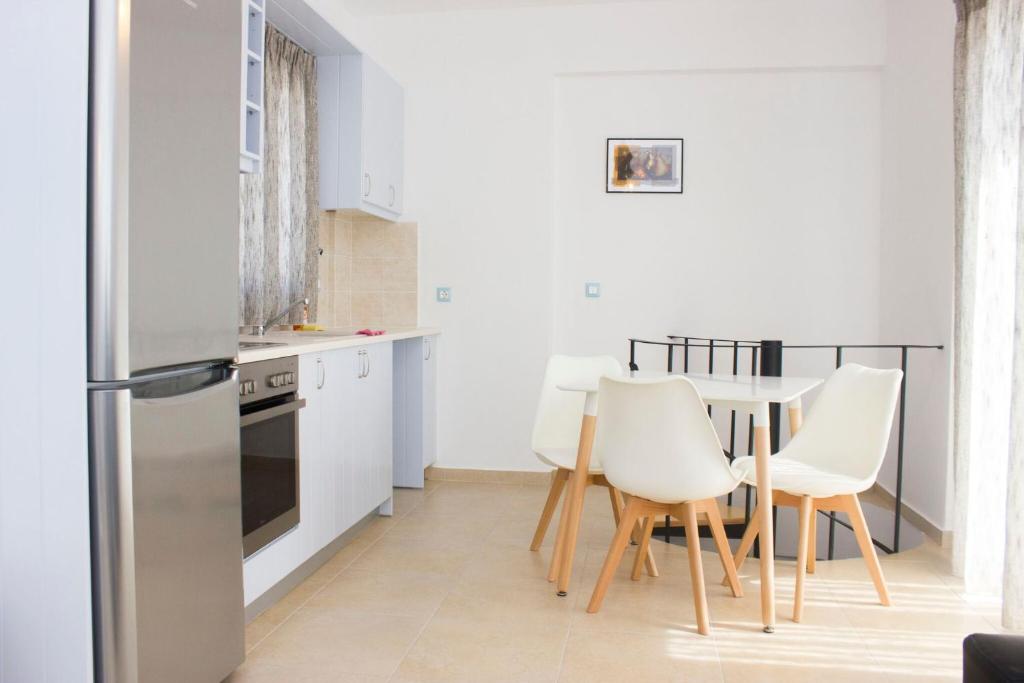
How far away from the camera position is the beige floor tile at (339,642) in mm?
2363

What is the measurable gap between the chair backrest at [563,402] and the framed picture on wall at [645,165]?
1.62 meters

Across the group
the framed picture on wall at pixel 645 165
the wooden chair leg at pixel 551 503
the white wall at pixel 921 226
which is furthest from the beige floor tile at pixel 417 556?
the framed picture on wall at pixel 645 165

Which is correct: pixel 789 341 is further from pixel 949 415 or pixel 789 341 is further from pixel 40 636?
pixel 40 636

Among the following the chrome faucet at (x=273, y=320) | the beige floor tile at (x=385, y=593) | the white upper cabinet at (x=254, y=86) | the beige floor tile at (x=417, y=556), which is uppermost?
the white upper cabinet at (x=254, y=86)

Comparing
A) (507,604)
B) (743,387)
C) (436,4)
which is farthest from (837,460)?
(436,4)

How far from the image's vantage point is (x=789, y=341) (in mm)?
4805

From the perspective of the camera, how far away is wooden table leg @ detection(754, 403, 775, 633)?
2.66 metres

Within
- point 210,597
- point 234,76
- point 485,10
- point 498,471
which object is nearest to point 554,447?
point 498,471

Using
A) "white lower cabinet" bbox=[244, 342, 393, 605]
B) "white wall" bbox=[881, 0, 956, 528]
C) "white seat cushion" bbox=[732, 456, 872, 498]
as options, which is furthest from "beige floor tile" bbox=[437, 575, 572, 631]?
"white wall" bbox=[881, 0, 956, 528]

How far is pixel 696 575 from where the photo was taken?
104 inches

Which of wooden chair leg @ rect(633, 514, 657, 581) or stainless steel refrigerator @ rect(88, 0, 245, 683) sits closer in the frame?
stainless steel refrigerator @ rect(88, 0, 245, 683)

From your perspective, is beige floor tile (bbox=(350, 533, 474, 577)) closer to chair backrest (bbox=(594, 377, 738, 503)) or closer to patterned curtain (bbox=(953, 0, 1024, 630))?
chair backrest (bbox=(594, 377, 738, 503))

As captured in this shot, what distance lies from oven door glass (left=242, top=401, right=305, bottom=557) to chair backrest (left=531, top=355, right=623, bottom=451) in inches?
46.0

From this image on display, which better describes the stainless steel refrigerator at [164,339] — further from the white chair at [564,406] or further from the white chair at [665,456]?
the white chair at [564,406]
